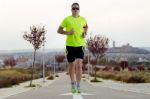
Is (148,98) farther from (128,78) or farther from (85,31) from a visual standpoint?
(128,78)

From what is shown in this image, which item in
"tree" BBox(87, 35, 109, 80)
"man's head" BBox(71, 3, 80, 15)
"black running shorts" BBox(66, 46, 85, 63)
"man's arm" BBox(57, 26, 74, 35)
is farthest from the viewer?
"tree" BBox(87, 35, 109, 80)

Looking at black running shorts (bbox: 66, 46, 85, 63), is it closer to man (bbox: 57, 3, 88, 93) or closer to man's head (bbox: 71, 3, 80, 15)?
man (bbox: 57, 3, 88, 93)

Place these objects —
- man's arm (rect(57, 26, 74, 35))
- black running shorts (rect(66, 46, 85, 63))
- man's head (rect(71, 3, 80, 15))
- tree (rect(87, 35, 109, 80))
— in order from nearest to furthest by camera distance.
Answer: man's head (rect(71, 3, 80, 15))
man's arm (rect(57, 26, 74, 35))
black running shorts (rect(66, 46, 85, 63))
tree (rect(87, 35, 109, 80))

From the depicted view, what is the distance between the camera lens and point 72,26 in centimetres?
1025

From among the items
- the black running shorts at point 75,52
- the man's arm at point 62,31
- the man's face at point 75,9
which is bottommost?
the black running shorts at point 75,52

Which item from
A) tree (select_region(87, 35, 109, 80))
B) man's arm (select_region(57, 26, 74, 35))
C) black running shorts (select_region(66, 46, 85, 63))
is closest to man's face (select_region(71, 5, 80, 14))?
man's arm (select_region(57, 26, 74, 35))

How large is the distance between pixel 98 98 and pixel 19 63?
188 meters

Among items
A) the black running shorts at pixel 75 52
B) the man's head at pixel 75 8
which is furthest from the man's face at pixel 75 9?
the black running shorts at pixel 75 52

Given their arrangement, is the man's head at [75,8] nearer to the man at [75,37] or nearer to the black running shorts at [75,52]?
the man at [75,37]

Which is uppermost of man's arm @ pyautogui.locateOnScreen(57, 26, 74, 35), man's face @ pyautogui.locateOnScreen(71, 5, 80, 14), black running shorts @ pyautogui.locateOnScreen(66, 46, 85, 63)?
man's face @ pyautogui.locateOnScreen(71, 5, 80, 14)

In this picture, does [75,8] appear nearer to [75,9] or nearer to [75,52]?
[75,9]

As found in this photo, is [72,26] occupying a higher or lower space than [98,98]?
higher

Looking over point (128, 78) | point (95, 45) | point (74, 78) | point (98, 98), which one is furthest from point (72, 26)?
point (95, 45)

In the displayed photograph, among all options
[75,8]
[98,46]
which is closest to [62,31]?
[75,8]
